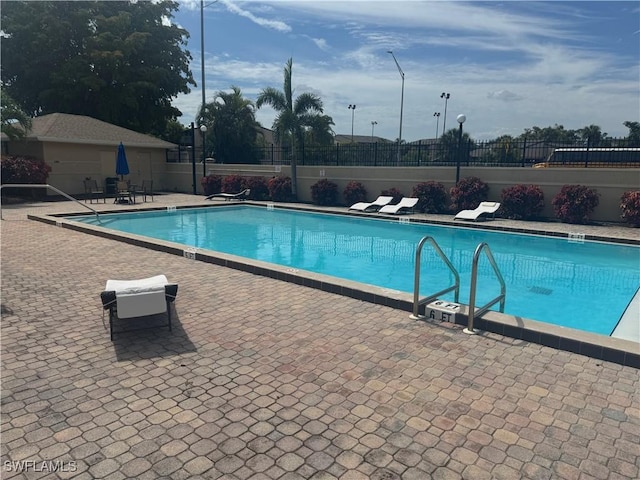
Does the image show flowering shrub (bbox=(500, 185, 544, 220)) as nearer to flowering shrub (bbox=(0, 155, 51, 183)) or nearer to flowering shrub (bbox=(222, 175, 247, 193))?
flowering shrub (bbox=(222, 175, 247, 193))

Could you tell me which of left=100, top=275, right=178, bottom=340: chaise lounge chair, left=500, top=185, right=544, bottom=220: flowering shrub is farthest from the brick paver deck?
left=500, top=185, right=544, bottom=220: flowering shrub

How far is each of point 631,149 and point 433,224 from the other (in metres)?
7.11

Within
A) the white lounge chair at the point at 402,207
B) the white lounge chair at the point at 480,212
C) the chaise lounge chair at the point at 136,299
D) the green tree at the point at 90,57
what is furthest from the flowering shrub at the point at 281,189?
the chaise lounge chair at the point at 136,299

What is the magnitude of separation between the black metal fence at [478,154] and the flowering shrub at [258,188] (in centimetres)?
218

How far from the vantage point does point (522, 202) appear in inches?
617

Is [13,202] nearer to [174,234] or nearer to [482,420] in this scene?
[174,234]

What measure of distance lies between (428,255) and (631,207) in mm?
7298

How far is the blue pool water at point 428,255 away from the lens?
8.12 metres

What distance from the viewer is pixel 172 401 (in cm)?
370

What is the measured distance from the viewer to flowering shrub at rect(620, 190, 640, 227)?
13680 millimetres

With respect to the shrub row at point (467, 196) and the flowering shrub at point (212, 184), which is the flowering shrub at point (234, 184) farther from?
the flowering shrub at point (212, 184)

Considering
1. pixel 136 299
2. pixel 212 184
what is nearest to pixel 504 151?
pixel 212 184

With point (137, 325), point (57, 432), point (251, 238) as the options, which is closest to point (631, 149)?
point (251, 238)

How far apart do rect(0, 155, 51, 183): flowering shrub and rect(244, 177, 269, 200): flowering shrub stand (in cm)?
943
